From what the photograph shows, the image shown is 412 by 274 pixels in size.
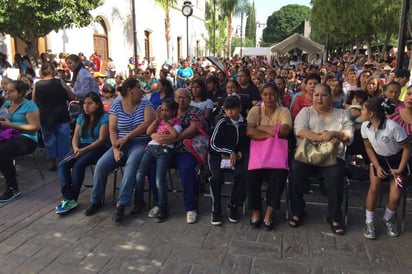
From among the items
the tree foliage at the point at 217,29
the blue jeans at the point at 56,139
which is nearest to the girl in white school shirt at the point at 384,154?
the blue jeans at the point at 56,139

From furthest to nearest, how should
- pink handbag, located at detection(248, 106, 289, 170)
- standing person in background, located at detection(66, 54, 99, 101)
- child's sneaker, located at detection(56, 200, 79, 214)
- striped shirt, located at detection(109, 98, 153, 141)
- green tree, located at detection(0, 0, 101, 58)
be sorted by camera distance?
1. green tree, located at detection(0, 0, 101, 58)
2. standing person in background, located at detection(66, 54, 99, 101)
3. striped shirt, located at detection(109, 98, 153, 141)
4. child's sneaker, located at detection(56, 200, 79, 214)
5. pink handbag, located at detection(248, 106, 289, 170)

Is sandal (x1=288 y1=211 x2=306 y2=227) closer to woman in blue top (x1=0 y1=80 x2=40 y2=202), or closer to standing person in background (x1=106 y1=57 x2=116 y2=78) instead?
woman in blue top (x1=0 y1=80 x2=40 y2=202)

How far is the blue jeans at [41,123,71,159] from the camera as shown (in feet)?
19.8

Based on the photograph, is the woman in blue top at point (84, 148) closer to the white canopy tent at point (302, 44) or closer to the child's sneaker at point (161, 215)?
the child's sneaker at point (161, 215)

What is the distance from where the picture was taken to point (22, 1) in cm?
1045

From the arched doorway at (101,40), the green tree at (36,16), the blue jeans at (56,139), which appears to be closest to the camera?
the blue jeans at (56,139)

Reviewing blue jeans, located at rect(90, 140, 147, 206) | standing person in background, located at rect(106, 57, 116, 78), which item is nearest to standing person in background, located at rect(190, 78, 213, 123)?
blue jeans, located at rect(90, 140, 147, 206)

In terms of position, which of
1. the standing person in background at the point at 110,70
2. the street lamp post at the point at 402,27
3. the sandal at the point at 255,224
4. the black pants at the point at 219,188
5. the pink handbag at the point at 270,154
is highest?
the street lamp post at the point at 402,27

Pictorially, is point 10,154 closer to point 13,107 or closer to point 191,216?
point 13,107

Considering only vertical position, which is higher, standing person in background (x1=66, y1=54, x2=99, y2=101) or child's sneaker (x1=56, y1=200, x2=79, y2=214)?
standing person in background (x1=66, y1=54, x2=99, y2=101)

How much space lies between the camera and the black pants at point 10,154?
4941mm

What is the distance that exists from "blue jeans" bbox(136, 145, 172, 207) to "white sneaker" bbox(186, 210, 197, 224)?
1.00ft

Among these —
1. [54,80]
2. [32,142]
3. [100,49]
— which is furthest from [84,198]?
[100,49]

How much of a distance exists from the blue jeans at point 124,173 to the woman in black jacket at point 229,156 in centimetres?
87
